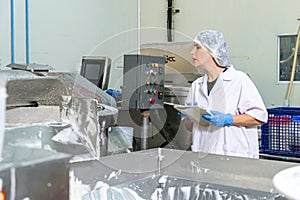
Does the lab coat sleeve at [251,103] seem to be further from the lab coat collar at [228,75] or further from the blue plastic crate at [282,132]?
the blue plastic crate at [282,132]

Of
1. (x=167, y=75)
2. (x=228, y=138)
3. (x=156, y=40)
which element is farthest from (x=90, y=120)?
(x=156, y=40)

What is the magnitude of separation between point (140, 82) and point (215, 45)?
0.48 meters

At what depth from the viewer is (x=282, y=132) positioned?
2.19 meters

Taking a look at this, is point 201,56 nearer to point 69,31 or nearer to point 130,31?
point 69,31

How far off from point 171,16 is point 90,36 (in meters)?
0.84

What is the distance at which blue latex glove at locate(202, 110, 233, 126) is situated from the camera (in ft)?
5.91

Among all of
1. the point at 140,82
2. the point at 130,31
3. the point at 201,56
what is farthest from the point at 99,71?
the point at 130,31

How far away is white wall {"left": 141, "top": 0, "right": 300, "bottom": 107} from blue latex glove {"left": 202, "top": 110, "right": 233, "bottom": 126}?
3.77ft

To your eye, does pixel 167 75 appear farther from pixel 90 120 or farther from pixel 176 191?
pixel 90 120

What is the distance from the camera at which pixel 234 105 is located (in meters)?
1.89

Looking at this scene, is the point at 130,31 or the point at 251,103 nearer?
the point at 251,103

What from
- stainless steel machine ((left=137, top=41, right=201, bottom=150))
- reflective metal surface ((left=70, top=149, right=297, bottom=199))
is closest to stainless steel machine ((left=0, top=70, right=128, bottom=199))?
reflective metal surface ((left=70, top=149, right=297, bottom=199))

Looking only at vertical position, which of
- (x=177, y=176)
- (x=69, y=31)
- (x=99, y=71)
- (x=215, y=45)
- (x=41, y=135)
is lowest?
(x=177, y=176)

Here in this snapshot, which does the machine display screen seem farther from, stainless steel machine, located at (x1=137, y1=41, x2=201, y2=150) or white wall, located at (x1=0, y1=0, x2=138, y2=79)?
stainless steel machine, located at (x1=137, y1=41, x2=201, y2=150)
